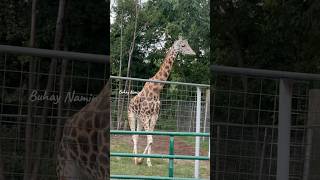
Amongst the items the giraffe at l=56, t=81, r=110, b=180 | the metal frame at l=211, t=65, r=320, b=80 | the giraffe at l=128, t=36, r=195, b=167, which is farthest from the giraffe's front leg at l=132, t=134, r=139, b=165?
the metal frame at l=211, t=65, r=320, b=80

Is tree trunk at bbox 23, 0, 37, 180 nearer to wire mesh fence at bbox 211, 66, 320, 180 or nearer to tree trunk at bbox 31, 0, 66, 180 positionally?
tree trunk at bbox 31, 0, 66, 180

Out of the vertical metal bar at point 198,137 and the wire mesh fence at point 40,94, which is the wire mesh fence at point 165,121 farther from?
the wire mesh fence at point 40,94

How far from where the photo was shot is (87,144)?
2.58 meters

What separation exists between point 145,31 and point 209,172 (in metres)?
0.68

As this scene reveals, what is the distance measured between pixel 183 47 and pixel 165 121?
1.16 ft

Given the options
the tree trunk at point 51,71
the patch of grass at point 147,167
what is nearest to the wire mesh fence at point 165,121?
the patch of grass at point 147,167

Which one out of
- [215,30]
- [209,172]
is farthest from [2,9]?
[209,172]

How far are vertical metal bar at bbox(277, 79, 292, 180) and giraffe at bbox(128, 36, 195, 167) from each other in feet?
1.69

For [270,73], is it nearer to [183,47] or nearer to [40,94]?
[183,47]

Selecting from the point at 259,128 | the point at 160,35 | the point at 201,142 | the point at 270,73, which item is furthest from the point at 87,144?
the point at 270,73

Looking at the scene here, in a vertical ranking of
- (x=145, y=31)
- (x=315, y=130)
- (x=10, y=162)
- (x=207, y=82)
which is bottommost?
(x=10, y=162)

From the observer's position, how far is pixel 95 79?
248 centimetres

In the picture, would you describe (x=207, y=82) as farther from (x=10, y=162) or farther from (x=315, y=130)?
(x=10, y=162)

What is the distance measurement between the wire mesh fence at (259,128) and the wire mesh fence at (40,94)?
0.59m
